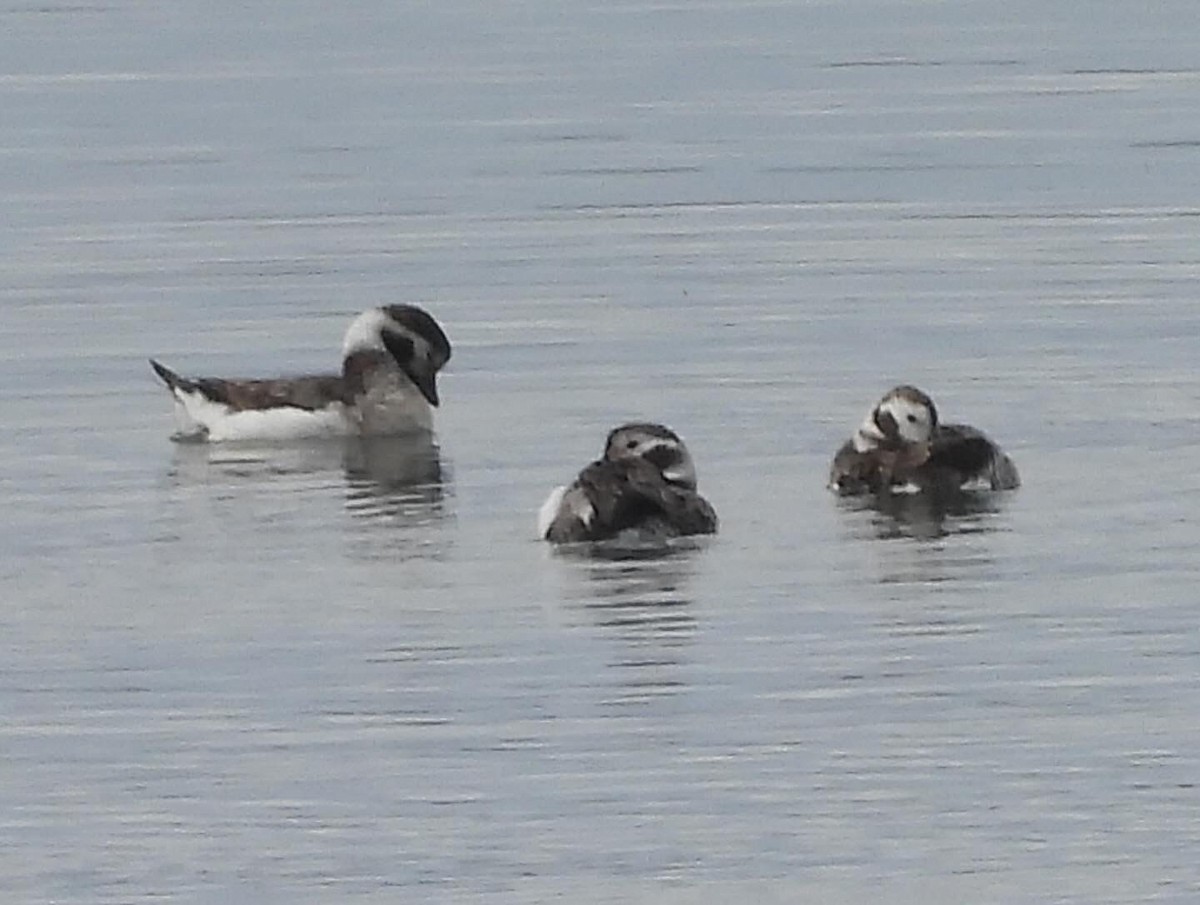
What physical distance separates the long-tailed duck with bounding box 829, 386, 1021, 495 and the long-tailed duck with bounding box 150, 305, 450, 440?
286 cm

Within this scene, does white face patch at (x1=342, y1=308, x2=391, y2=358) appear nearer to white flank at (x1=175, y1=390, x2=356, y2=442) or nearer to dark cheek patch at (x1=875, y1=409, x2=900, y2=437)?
white flank at (x1=175, y1=390, x2=356, y2=442)

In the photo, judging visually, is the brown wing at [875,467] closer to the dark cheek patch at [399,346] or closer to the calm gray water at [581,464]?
the calm gray water at [581,464]

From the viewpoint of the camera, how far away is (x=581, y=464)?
1795cm

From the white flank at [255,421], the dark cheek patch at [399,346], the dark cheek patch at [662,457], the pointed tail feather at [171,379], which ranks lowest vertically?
the dark cheek patch at [662,457]

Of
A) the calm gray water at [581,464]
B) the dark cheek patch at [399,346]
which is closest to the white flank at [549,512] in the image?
the calm gray water at [581,464]

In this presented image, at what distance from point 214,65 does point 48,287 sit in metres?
11.9

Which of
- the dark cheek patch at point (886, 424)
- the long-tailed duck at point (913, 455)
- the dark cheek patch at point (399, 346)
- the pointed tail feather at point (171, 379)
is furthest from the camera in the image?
the dark cheek patch at point (399, 346)

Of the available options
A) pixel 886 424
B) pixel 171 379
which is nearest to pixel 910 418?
pixel 886 424

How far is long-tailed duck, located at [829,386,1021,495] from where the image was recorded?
17.2 meters

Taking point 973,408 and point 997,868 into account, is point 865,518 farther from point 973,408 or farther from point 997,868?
point 997,868

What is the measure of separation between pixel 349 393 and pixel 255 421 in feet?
1.83

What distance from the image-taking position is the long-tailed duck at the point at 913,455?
17188 mm

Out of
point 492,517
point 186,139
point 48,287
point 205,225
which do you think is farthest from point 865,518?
point 186,139

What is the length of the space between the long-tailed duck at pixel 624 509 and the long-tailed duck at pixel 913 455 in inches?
36.6
